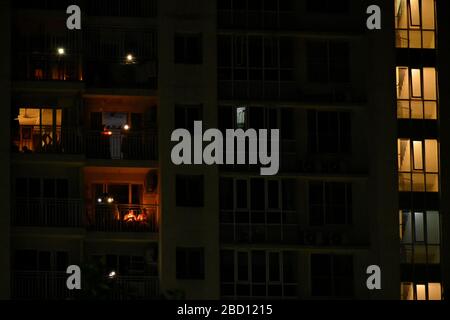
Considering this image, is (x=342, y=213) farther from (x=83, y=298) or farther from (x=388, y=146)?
(x=83, y=298)

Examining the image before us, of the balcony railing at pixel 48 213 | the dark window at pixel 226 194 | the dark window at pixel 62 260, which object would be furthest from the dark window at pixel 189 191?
the dark window at pixel 62 260

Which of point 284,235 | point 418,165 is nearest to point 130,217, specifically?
point 284,235

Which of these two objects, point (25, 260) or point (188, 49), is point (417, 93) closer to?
point (188, 49)

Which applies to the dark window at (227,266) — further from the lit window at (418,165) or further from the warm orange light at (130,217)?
the lit window at (418,165)

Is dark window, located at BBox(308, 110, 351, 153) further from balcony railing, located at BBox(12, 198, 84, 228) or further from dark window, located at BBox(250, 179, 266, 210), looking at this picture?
balcony railing, located at BBox(12, 198, 84, 228)

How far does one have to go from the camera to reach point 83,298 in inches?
2420

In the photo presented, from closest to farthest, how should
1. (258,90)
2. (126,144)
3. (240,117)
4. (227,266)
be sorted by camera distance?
(227,266) < (126,144) < (240,117) < (258,90)

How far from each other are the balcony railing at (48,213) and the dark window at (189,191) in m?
3.73

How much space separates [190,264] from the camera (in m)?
66.1

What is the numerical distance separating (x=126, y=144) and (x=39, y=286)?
6.31m
